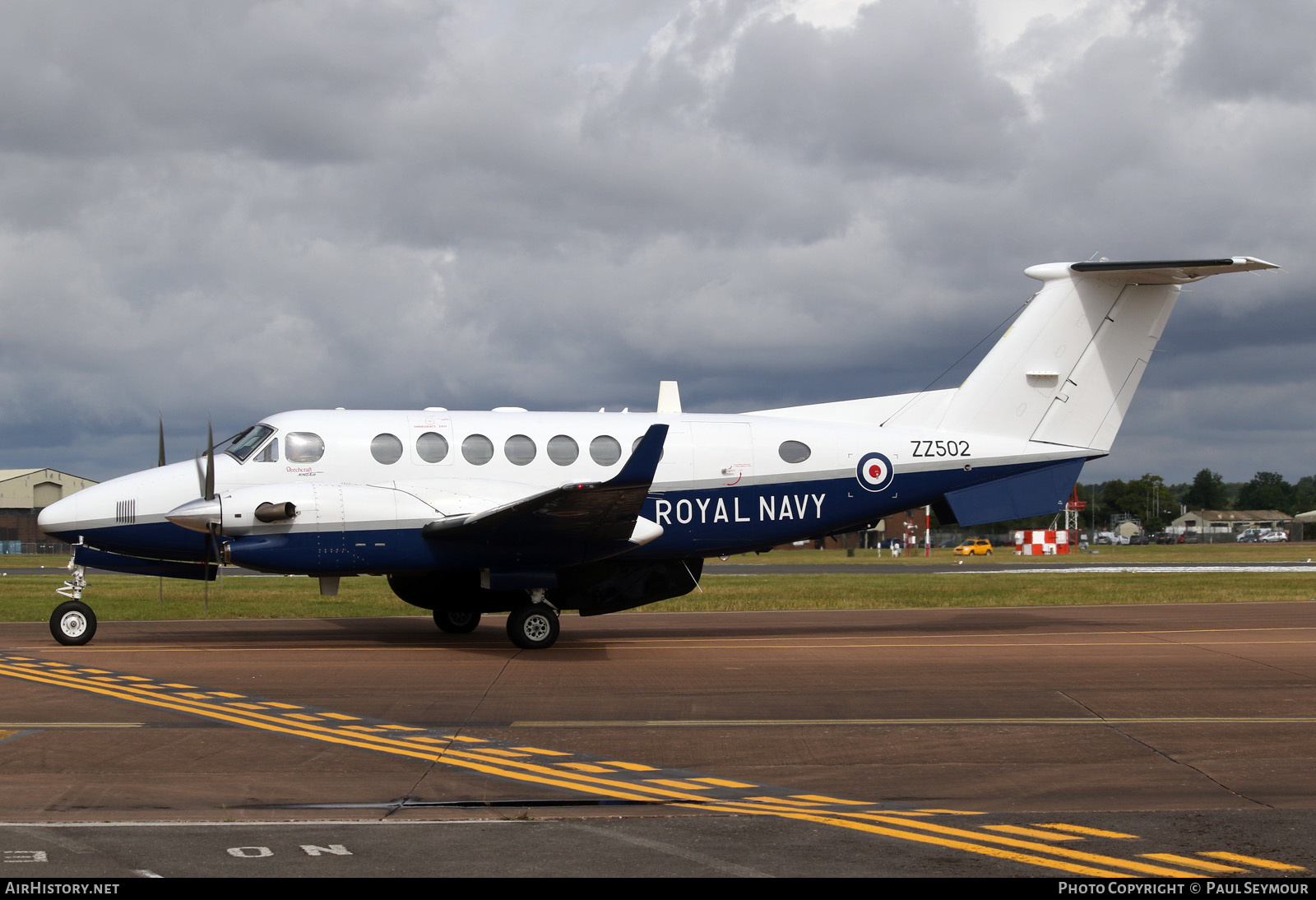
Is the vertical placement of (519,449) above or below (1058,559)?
above

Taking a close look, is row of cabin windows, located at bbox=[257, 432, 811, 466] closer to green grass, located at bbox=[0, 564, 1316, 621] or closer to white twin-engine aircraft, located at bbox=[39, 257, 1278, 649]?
white twin-engine aircraft, located at bbox=[39, 257, 1278, 649]

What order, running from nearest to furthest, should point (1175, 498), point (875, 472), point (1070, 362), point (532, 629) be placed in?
1. point (532, 629)
2. point (875, 472)
3. point (1070, 362)
4. point (1175, 498)

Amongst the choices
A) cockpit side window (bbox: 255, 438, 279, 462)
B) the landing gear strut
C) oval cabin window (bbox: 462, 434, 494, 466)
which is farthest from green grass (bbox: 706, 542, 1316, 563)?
cockpit side window (bbox: 255, 438, 279, 462)

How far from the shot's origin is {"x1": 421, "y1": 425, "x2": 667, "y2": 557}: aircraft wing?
44.1ft

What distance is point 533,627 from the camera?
15141mm

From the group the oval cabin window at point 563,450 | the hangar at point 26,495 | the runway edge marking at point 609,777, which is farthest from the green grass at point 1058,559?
the hangar at point 26,495

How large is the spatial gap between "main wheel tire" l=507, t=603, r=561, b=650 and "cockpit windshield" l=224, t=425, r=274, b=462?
4.32m

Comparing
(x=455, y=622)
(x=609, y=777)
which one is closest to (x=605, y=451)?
(x=455, y=622)

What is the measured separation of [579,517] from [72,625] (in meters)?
7.19

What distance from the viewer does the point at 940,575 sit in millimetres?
36188

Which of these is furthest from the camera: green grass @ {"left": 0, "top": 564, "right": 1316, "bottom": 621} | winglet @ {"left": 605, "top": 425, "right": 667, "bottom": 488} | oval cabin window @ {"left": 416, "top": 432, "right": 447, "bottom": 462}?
green grass @ {"left": 0, "top": 564, "right": 1316, "bottom": 621}

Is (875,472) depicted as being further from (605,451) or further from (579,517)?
(579,517)

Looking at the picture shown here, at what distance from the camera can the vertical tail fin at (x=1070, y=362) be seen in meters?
17.8

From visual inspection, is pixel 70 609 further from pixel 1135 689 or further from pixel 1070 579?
pixel 1070 579
